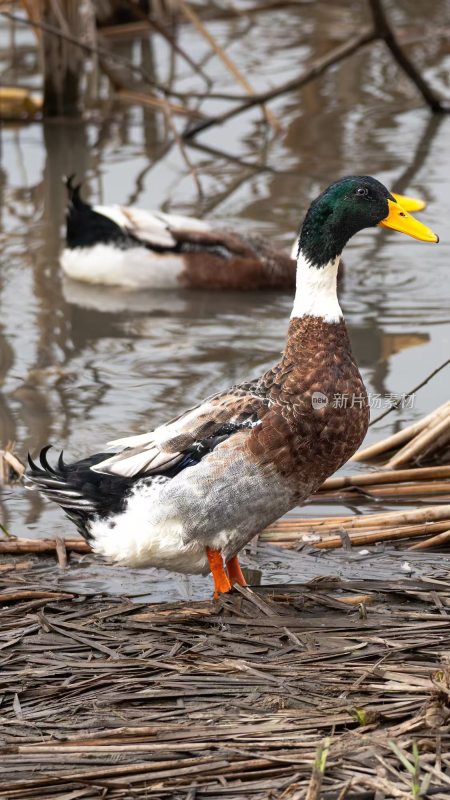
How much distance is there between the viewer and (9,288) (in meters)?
8.26

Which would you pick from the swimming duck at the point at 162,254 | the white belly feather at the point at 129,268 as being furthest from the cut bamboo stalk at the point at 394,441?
the white belly feather at the point at 129,268

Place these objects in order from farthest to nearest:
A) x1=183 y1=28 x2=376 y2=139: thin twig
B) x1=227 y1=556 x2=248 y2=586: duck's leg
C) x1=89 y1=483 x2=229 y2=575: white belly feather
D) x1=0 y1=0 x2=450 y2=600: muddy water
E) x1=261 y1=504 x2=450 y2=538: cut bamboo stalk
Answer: x1=183 y1=28 x2=376 y2=139: thin twig, x1=0 y1=0 x2=450 y2=600: muddy water, x1=261 y1=504 x2=450 y2=538: cut bamboo stalk, x1=227 y1=556 x2=248 y2=586: duck's leg, x1=89 y1=483 x2=229 y2=575: white belly feather

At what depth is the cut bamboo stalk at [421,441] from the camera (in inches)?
203

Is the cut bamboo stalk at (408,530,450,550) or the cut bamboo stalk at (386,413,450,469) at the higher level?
the cut bamboo stalk at (386,413,450,469)

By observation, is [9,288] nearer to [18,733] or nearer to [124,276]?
[124,276]

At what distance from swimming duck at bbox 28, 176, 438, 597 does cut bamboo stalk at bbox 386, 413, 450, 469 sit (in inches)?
43.4

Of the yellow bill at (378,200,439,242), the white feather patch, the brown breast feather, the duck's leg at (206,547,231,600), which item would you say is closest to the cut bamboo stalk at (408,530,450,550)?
the brown breast feather

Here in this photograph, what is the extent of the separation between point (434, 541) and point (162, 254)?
4340mm

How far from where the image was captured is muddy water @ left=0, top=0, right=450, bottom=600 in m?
6.55

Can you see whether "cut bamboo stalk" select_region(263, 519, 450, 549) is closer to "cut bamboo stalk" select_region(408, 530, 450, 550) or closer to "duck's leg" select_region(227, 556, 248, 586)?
"cut bamboo stalk" select_region(408, 530, 450, 550)

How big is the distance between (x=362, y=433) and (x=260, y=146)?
7202mm

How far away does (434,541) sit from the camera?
456 centimetres

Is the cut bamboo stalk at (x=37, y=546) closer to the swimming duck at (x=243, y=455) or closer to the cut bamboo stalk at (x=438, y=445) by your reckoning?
the swimming duck at (x=243, y=455)
